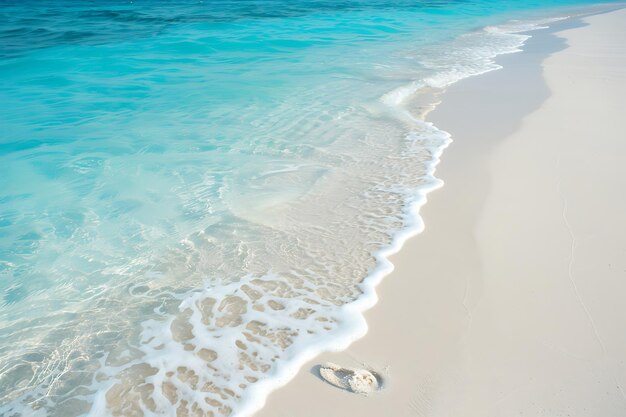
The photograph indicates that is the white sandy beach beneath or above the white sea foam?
above

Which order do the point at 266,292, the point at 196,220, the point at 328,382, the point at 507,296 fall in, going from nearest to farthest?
the point at 328,382, the point at 507,296, the point at 266,292, the point at 196,220

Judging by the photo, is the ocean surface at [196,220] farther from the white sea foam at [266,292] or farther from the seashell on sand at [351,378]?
the seashell on sand at [351,378]

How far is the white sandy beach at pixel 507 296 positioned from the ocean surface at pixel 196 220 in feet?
0.66

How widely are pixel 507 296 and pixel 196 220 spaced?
8.43ft

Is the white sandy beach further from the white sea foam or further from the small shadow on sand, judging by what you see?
the white sea foam

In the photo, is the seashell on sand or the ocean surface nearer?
the seashell on sand

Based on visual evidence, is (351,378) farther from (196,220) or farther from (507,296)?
(196,220)

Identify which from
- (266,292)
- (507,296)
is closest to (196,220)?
(266,292)

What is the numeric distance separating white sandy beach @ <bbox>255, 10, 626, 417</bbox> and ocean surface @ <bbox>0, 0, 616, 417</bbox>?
0.66 ft

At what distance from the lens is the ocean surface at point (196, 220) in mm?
2730

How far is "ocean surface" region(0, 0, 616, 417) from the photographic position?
2730mm

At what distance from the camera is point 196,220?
426 centimetres

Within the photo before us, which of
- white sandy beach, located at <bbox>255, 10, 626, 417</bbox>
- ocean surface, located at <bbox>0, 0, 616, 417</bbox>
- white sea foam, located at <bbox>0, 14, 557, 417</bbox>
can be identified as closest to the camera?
white sandy beach, located at <bbox>255, 10, 626, 417</bbox>

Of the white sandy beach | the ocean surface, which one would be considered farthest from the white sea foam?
the white sandy beach
